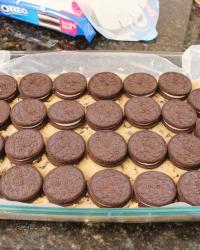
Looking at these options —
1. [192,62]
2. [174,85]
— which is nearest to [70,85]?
[174,85]

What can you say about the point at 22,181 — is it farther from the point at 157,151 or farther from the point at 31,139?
the point at 157,151

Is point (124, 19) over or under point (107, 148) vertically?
over

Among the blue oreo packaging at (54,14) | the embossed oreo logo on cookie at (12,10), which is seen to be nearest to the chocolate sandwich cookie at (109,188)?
the blue oreo packaging at (54,14)

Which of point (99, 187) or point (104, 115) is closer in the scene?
point (99, 187)

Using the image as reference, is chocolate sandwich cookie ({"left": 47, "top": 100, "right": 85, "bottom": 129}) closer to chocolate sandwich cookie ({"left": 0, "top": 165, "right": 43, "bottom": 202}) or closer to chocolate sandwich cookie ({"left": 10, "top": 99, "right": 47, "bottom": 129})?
chocolate sandwich cookie ({"left": 10, "top": 99, "right": 47, "bottom": 129})

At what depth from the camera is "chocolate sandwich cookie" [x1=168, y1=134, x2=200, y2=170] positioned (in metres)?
1.16

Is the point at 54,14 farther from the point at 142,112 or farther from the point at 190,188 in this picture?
the point at 190,188

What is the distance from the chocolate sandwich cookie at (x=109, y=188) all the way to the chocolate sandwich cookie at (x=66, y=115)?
22 cm

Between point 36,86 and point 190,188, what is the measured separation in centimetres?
60

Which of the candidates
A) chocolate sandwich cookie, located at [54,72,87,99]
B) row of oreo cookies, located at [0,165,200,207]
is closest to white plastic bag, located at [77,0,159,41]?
chocolate sandwich cookie, located at [54,72,87,99]

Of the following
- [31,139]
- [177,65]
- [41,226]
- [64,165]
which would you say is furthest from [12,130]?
[177,65]

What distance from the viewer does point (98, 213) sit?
3.24 ft

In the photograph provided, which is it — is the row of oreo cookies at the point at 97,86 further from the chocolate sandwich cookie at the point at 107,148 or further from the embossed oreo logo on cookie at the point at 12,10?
the embossed oreo logo on cookie at the point at 12,10

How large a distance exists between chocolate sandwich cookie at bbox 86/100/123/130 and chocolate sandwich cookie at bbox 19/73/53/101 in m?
0.16
